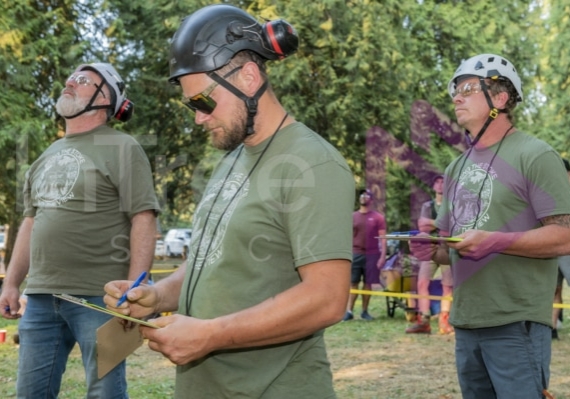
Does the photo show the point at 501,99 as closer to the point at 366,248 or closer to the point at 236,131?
the point at 236,131

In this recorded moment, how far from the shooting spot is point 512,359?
3.55 metres

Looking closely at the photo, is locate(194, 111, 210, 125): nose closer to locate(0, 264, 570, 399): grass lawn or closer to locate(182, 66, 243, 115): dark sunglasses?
locate(182, 66, 243, 115): dark sunglasses

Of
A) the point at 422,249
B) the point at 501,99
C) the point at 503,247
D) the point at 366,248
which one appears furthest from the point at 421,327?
the point at 503,247

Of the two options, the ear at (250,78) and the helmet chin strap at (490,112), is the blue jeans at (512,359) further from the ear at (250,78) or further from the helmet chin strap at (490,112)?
the ear at (250,78)

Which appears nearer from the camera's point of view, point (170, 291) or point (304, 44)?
point (170, 291)

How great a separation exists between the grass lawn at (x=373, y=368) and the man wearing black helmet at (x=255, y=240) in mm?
5034

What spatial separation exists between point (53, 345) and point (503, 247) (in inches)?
87.0

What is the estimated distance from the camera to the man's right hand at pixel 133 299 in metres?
2.59

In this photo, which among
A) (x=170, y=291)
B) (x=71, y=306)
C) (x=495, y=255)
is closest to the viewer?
(x=170, y=291)

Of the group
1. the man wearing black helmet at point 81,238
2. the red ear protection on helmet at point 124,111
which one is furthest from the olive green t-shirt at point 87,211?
the red ear protection on helmet at point 124,111

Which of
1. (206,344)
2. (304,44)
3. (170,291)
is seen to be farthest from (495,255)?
(304,44)

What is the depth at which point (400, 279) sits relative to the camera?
13.1 meters

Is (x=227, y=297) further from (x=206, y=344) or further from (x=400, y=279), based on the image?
(x=400, y=279)

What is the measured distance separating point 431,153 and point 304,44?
4.78 m
